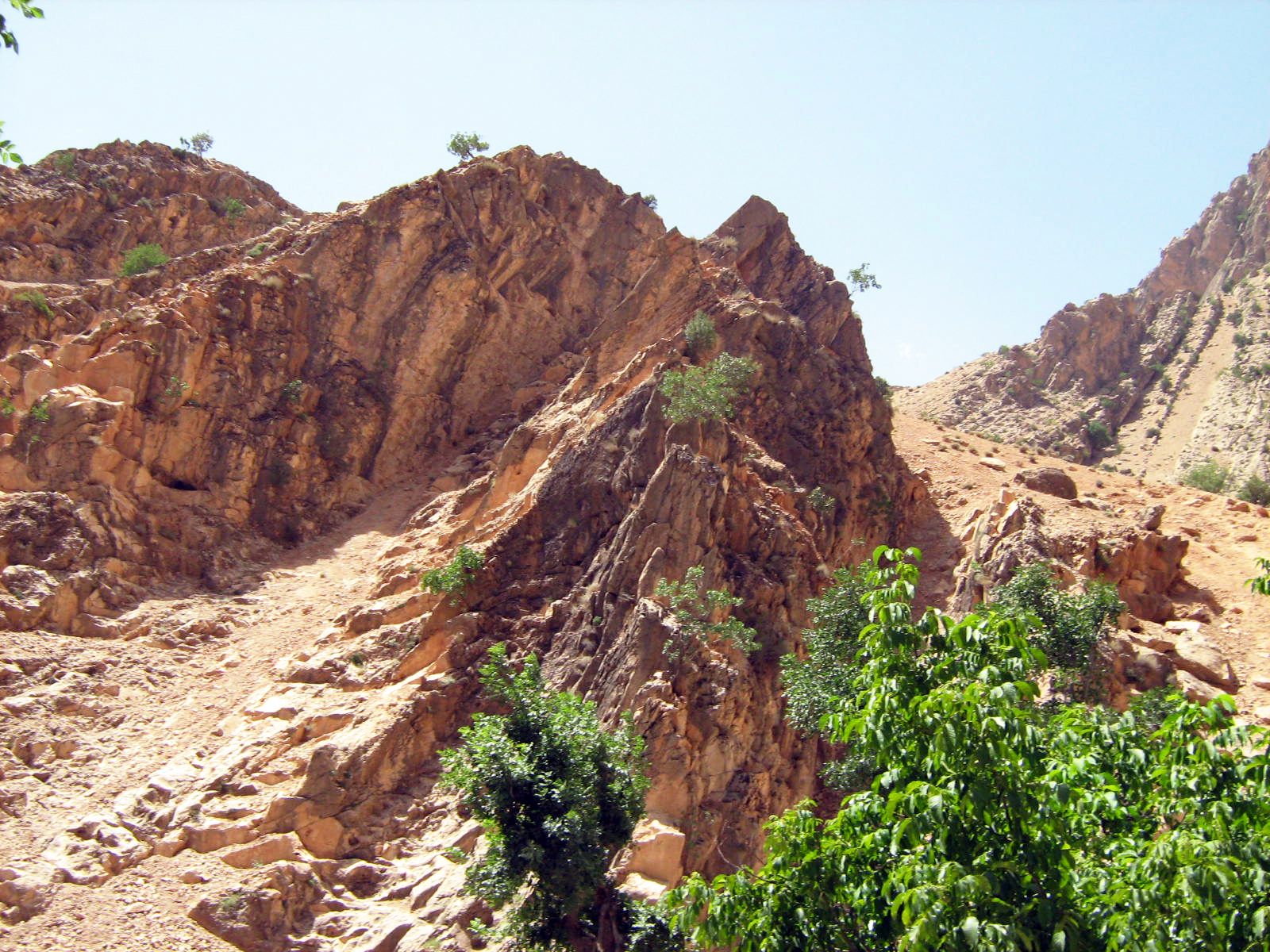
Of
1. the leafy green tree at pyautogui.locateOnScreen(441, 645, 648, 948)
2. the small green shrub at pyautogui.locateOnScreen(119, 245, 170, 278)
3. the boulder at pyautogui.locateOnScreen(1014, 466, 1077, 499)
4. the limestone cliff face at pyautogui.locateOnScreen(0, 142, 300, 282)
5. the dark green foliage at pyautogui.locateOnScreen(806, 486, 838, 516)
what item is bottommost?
the leafy green tree at pyautogui.locateOnScreen(441, 645, 648, 948)

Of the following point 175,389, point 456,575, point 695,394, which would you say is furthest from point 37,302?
point 695,394

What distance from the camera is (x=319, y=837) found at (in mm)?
16750

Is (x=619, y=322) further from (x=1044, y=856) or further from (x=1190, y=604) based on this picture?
(x=1044, y=856)

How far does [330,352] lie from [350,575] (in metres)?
8.68

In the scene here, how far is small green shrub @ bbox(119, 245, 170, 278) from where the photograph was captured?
117 feet

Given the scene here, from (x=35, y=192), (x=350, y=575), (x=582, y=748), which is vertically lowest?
(x=582, y=748)

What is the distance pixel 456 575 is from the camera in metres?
21.0

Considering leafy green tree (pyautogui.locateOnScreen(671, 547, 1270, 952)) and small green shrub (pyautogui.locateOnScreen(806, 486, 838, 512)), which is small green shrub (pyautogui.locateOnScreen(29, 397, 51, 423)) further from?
leafy green tree (pyautogui.locateOnScreen(671, 547, 1270, 952))

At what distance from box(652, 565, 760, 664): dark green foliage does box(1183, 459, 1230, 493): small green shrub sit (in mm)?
32068

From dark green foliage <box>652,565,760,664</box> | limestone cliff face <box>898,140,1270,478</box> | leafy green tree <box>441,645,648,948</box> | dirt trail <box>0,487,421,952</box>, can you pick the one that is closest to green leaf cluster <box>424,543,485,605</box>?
dirt trail <box>0,487,421,952</box>

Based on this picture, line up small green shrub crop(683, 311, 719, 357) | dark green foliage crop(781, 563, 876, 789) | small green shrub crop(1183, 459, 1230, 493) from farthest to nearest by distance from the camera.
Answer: small green shrub crop(1183, 459, 1230, 493), small green shrub crop(683, 311, 719, 357), dark green foliage crop(781, 563, 876, 789)

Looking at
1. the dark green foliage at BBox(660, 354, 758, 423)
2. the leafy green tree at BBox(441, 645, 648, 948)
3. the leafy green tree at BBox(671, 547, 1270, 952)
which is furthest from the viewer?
the dark green foliage at BBox(660, 354, 758, 423)

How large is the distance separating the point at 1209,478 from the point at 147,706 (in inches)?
1728

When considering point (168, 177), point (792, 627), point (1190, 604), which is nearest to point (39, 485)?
point (792, 627)
